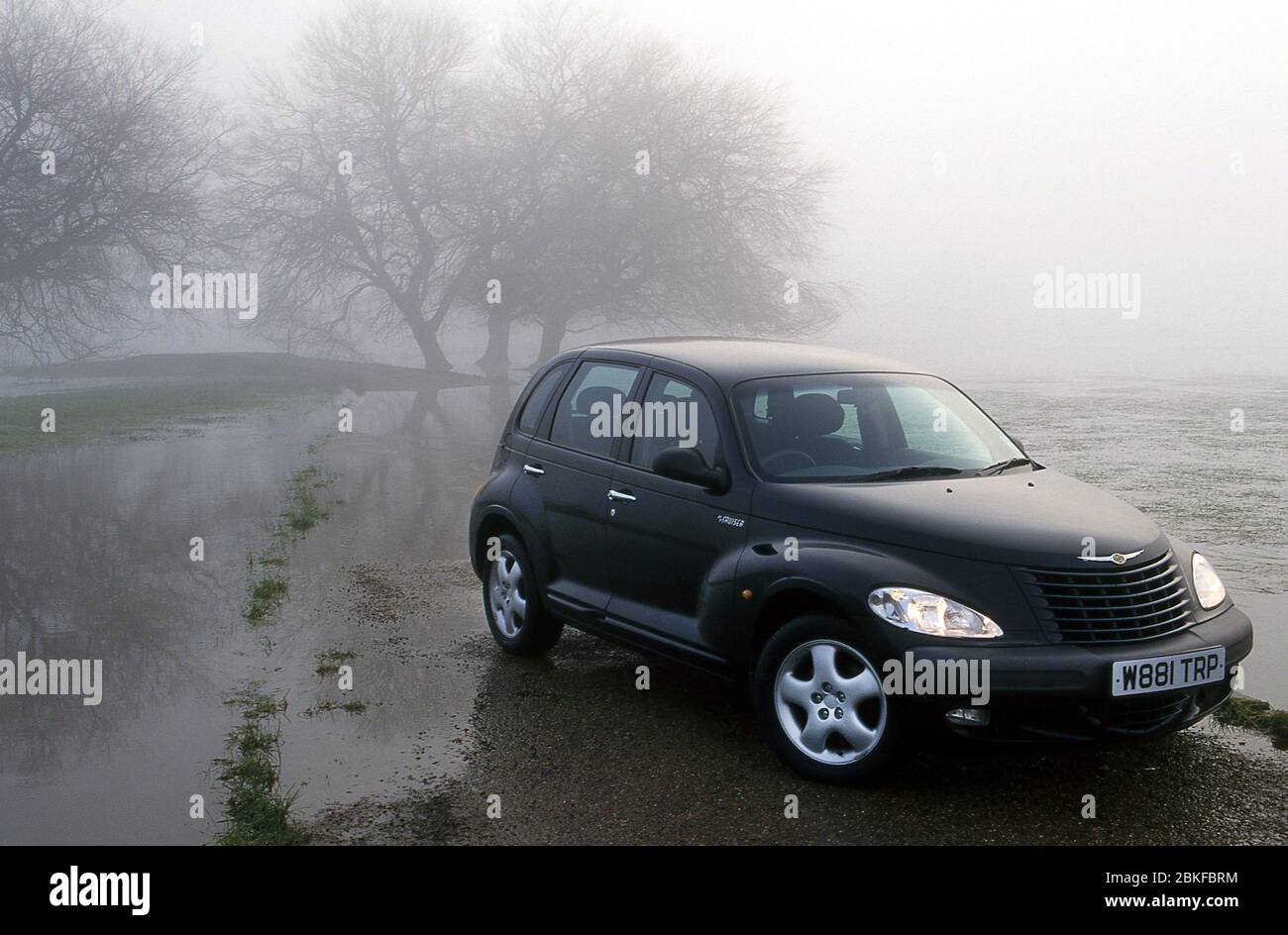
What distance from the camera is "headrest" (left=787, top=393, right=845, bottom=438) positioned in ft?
21.2

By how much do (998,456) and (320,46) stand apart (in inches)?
1958

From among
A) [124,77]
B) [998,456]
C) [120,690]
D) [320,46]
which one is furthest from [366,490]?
[320,46]

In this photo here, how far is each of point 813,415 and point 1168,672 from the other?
83.7 inches

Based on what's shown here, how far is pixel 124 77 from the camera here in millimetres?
37062

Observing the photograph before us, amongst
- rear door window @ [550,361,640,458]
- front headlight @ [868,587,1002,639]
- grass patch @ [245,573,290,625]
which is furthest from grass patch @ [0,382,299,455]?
front headlight @ [868,587,1002,639]

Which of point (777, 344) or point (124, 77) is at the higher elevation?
point (124, 77)

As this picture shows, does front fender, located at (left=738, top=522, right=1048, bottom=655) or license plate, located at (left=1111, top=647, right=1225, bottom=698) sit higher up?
front fender, located at (left=738, top=522, right=1048, bottom=655)

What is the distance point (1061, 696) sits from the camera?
199 inches

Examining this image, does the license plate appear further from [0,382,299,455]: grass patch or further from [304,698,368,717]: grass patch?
[0,382,299,455]: grass patch

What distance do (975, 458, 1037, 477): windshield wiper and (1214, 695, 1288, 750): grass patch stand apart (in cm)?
155

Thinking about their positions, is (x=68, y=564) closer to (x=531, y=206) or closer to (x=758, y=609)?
(x=758, y=609)

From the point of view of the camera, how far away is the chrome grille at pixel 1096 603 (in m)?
5.17

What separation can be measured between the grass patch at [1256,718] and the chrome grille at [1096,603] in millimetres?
1287

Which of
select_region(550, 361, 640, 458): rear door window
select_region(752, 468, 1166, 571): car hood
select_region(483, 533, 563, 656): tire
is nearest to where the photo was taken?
select_region(752, 468, 1166, 571): car hood
